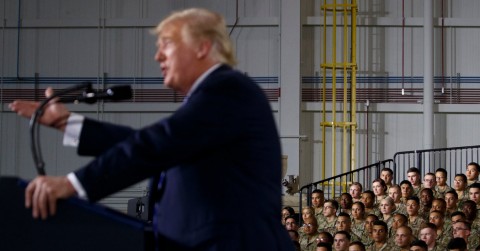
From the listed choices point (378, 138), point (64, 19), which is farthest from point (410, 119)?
point (64, 19)

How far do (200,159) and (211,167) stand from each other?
1.5 inches

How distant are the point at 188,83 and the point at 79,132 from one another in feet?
1.18

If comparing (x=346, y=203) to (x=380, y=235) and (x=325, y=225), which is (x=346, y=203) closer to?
(x=325, y=225)

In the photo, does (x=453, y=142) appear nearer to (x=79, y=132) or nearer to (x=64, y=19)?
(x=64, y=19)

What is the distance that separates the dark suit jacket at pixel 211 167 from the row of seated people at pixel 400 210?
7000 millimetres

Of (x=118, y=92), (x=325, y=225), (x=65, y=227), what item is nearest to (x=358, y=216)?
(x=325, y=225)

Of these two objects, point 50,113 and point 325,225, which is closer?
point 50,113

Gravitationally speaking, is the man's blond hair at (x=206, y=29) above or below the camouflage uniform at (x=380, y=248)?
above

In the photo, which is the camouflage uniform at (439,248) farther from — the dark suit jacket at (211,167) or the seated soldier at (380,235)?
the dark suit jacket at (211,167)

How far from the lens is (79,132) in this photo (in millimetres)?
2680

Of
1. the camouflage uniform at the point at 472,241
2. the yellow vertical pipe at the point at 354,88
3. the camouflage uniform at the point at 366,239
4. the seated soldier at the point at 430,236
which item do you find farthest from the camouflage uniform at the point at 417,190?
the yellow vertical pipe at the point at 354,88

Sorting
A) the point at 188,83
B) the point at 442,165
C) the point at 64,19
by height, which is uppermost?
the point at 64,19

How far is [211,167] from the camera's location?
8.16ft

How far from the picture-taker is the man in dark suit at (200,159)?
239cm
